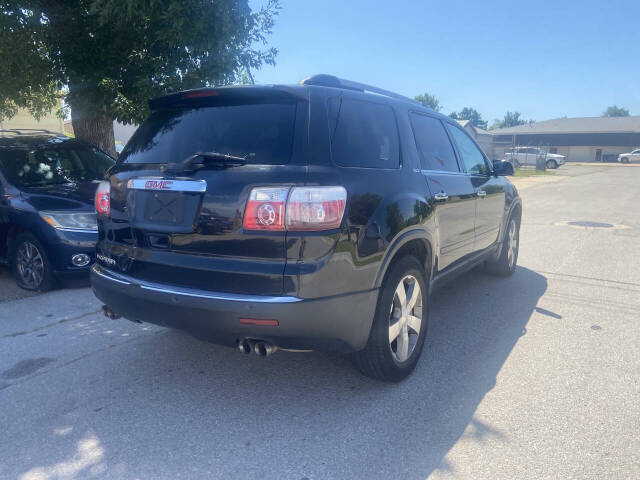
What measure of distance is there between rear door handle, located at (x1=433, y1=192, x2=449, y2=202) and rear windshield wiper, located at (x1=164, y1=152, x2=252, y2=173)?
1.63 metres

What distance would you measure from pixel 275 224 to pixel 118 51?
231 inches

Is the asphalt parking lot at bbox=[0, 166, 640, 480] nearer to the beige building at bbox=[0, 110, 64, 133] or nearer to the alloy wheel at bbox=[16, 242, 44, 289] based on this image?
the alloy wheel at bbox=[16, 242, 44, 289]

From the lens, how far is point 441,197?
401cm

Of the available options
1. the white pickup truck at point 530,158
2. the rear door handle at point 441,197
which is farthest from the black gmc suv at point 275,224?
the white pickup truck at point 530,158

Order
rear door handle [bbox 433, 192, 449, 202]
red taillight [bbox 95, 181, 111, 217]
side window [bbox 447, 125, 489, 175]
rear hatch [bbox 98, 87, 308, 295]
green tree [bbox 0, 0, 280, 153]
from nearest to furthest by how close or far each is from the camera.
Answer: rear hatch [bbox 98, 87, 308, 295], red taillight [bbox 95, 181, 111, 217], rear door handle [bbox 433, 192, 449, 202], side window [bbox 447, 125, 489, 175], green tree [bbox 0, 0, 280, 153]

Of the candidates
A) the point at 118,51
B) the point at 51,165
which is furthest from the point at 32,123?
the point at 51,165

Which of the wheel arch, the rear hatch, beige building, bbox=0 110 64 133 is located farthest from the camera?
beige building, bbox=0 110 64 133

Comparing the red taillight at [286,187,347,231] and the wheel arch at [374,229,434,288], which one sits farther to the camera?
the wheel arch at [374,229,434,288]

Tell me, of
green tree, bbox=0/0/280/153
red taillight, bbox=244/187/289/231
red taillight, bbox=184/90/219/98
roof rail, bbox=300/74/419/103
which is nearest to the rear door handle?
roof rail, bbox=300/74/419/103

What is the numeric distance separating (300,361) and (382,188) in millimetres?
1474

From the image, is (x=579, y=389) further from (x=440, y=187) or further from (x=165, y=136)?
(x=165, y=136)

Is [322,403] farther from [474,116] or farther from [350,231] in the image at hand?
[474,116]

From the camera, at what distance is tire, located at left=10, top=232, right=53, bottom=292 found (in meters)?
5.49

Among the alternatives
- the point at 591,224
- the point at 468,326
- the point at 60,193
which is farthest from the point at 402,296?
the point at 591,224
